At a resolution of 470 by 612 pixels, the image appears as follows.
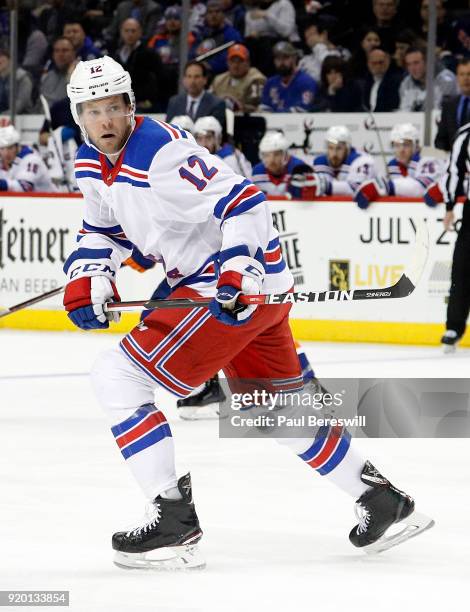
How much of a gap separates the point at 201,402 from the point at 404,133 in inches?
145

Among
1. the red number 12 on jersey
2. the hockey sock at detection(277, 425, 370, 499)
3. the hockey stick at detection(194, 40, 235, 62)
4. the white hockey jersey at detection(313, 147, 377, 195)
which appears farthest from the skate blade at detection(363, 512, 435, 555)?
the hockey stick at detection(194, 40, 235, 62)

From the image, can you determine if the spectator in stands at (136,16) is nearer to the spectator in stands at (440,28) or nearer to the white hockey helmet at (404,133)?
the spectator in stands at (440,28)

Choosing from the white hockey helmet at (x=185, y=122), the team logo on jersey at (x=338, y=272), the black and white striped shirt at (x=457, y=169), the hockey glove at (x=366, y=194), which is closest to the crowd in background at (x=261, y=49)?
the white hockey helmet at (x=185, y=122)

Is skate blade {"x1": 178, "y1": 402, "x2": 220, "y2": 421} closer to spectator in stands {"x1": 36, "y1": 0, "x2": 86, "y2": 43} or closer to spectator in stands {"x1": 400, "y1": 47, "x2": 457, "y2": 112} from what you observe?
spectator in stands {"x1": 400, "y1": 47, "x2": 457, "y2": 112}

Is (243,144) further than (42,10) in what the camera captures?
No

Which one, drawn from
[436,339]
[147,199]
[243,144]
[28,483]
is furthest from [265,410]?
[243,144]

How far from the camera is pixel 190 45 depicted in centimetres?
1088

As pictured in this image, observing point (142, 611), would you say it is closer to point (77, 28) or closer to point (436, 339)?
point (436, 339)

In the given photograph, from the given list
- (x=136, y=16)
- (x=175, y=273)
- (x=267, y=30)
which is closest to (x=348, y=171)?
(x=267, y=30)

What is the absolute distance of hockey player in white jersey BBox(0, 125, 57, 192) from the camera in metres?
9.61

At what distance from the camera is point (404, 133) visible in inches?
343

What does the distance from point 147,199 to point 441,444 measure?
2.13 m

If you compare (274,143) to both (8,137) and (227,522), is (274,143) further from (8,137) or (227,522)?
(227,522)

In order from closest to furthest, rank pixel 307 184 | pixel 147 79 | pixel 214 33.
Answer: pixel 307 184, pixel 147 79, pixel 214 33
